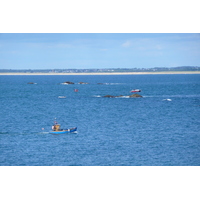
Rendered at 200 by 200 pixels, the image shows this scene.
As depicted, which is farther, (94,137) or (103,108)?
(103,108)

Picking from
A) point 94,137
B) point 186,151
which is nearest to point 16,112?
point 94,137

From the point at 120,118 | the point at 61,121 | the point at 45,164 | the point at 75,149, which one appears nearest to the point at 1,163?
the point at 45,164

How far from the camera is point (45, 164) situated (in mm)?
42594

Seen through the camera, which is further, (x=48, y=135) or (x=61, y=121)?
(x=61, y=121)

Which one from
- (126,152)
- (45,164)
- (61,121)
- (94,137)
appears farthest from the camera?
(61,121)

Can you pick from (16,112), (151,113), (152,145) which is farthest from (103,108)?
(152,145)

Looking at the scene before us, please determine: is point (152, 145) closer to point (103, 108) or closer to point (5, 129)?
point (5, 129)

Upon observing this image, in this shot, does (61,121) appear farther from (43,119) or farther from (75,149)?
(75,149)

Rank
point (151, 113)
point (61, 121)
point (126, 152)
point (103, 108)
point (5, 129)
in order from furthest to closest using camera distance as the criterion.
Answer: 1. point (103, 108)
2. point (151, 113)
3. point (61, 121)
4. point (5, 129)
5. point (126, 152)

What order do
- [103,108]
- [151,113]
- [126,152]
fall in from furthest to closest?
[103,108], [151,113], [126,152]

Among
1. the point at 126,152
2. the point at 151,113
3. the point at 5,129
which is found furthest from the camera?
the point at 151,113

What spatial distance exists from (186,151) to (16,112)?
1879 inches

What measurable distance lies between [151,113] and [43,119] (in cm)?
2252

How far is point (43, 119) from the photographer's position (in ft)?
245
